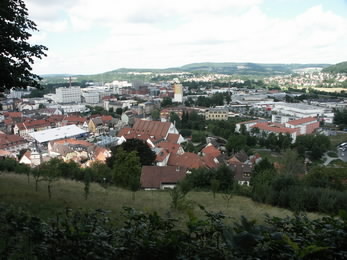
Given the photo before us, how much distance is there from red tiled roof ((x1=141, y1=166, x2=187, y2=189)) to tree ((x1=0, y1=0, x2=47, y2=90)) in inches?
313

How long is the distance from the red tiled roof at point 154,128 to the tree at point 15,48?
72.8 ft

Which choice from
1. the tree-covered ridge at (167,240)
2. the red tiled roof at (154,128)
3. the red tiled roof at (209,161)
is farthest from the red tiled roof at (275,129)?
the tree-covered ridge at (167,240)

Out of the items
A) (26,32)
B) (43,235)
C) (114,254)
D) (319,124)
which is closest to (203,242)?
(114,254)

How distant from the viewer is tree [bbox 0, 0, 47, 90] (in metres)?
4.68

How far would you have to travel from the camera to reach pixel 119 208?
211 inches

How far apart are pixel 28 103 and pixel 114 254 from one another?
60.1 meters

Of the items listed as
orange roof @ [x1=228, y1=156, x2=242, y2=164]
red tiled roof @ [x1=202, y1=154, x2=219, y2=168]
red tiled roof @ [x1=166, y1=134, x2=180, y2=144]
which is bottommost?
orange roof @ [x1=228, y1=156, x2=242, y2=164]

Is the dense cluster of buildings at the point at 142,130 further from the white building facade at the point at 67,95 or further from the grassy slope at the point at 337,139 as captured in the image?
the grassy slope at the point at 337,139

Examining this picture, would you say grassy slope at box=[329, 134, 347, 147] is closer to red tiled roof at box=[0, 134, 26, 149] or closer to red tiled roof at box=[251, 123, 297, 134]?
red tiled roof at box=[251, 123, 297, 134]

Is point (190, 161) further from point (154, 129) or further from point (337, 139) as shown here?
point (337, 139)

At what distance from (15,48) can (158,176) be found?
29.3 feet

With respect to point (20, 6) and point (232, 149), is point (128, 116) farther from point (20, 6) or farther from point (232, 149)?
point (20, 6)

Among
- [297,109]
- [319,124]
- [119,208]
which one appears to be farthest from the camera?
[297,109]

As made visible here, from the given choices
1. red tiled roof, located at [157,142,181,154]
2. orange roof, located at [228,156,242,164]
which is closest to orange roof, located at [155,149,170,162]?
Result: red tiled roof, located at [157,142,181,154]
